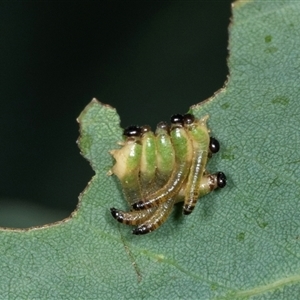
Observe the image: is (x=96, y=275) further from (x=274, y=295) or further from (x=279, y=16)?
(x=279, y=16)

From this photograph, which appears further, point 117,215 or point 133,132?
point 133,132

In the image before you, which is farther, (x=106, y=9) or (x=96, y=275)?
(x=106, y=9)

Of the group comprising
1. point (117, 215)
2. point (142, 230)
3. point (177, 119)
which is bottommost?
point (142, 230)

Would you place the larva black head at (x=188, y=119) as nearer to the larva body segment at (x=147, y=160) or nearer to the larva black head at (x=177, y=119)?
the larva black head at (x=177, y=119)

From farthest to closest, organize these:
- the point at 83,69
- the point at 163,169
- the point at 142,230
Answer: the point at 83,69, the point at 163,169, the point at 142,230

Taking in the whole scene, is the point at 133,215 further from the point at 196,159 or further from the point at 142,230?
the point at 196,159

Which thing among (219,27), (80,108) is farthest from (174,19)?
(80,108)

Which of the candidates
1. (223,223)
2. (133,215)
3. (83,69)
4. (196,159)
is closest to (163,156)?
(196,159)

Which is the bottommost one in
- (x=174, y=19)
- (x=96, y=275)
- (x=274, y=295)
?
(x=274, y=295)
